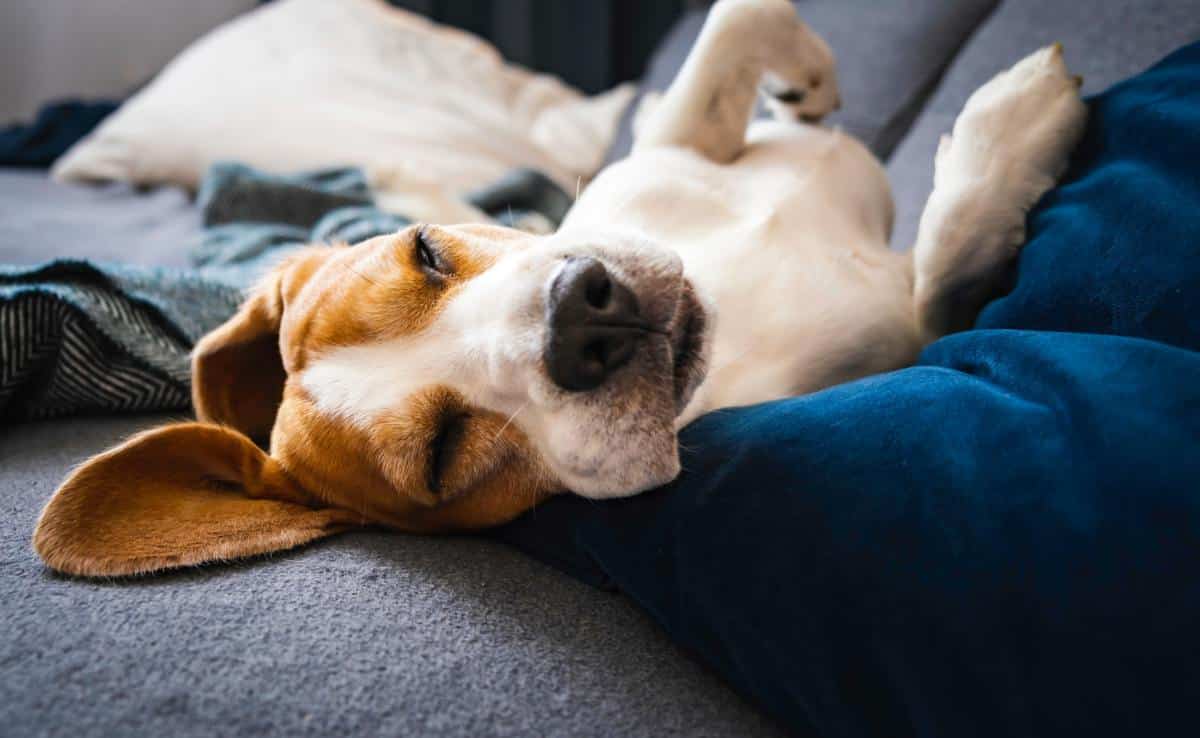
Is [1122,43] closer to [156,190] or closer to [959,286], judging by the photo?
[959,286]

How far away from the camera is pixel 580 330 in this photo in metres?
1.06

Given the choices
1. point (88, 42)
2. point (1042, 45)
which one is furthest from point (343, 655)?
point (88, 42)

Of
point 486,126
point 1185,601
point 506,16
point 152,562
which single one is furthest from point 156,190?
point 1185,601

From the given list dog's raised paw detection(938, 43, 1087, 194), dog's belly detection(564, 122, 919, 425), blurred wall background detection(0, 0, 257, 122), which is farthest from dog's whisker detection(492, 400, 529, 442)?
blurred wall background detection(0, 0, 257, 122)

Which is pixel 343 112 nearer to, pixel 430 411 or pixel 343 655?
pixel 430 411

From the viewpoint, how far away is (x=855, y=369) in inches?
57.1

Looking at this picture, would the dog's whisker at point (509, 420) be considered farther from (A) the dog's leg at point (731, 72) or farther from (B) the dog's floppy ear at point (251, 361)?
(A) the dog's leg at point (731, 72)

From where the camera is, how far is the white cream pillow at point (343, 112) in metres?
3.20

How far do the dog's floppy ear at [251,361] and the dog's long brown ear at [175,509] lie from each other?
0.97 feet

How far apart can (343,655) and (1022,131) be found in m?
1.30

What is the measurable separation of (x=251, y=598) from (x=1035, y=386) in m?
0.88

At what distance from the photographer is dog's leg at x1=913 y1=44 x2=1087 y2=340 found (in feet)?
4.65

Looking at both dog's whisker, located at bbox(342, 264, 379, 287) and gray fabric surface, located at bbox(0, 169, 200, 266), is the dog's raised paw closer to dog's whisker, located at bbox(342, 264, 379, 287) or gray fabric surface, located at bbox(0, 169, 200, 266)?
dog's whisker, located at bbox(342, 264, 379, 287)

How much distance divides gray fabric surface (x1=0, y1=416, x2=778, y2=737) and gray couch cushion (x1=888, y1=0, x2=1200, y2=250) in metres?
1.34
